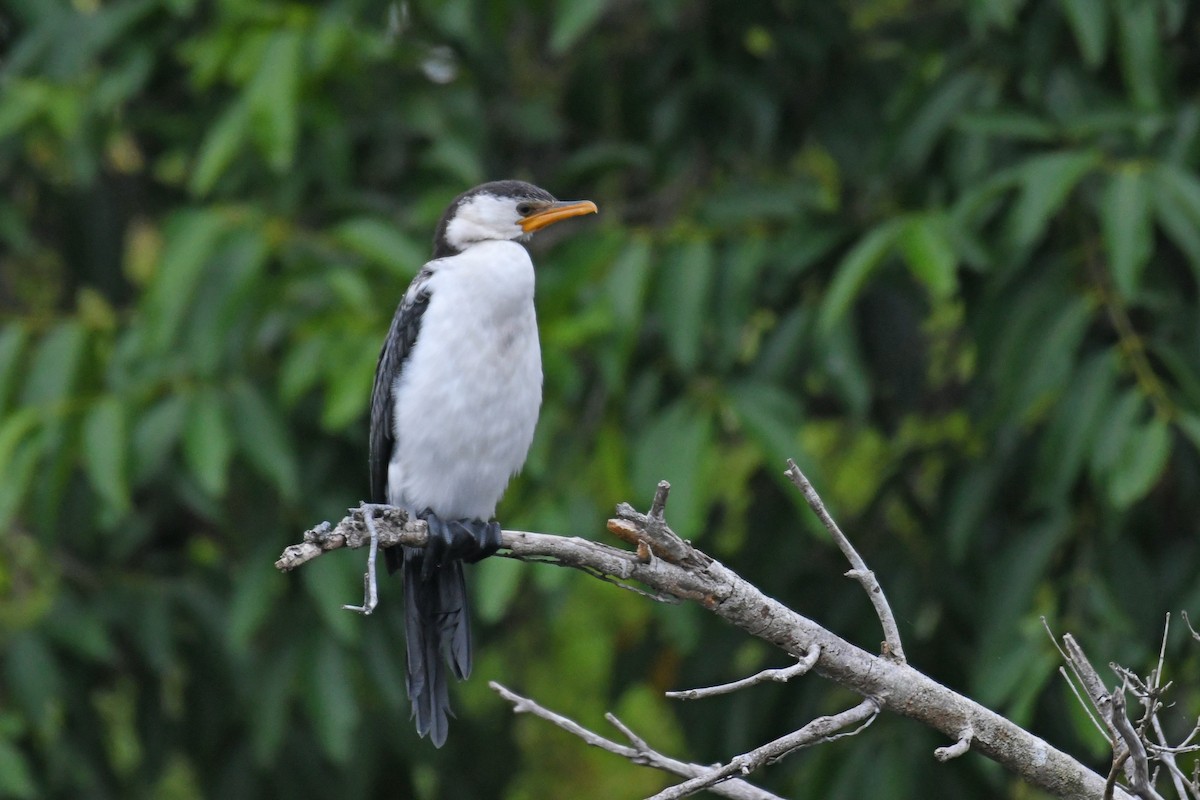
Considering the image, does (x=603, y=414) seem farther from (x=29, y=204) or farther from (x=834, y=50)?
(x=29, y=204)

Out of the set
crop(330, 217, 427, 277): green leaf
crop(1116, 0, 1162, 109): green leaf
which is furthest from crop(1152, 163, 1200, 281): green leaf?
crop(330, 217, 427, 277): green leaf

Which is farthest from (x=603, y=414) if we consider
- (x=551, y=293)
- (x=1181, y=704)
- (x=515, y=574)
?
(x=1181, y=704)

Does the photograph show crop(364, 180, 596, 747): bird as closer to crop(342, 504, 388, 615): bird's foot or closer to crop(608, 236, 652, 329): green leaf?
crop(608, 236, 652, 329): green leaf

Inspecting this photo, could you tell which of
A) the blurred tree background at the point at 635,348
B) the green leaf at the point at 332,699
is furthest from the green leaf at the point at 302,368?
the green leaf at the point at 332,699

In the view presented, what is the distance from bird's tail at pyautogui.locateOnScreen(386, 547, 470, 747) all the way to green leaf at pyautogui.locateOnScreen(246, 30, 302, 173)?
1.06 meters

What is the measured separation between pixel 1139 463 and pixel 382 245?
1.85 metres

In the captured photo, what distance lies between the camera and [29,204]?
16.6 feet

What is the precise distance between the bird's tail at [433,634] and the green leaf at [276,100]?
1056 millimetres

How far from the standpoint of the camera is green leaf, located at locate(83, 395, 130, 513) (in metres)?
3.68

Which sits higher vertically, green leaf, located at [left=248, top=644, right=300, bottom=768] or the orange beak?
the orange beak

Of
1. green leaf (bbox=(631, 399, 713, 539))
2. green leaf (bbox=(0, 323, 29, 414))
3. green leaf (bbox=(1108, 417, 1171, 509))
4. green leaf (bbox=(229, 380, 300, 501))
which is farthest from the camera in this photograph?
green leaf (bbox=(0, 323, 29, 414))

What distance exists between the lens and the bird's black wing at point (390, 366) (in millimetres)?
3629

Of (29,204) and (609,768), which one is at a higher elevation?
(29,204)

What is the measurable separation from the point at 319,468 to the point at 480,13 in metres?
1.35
